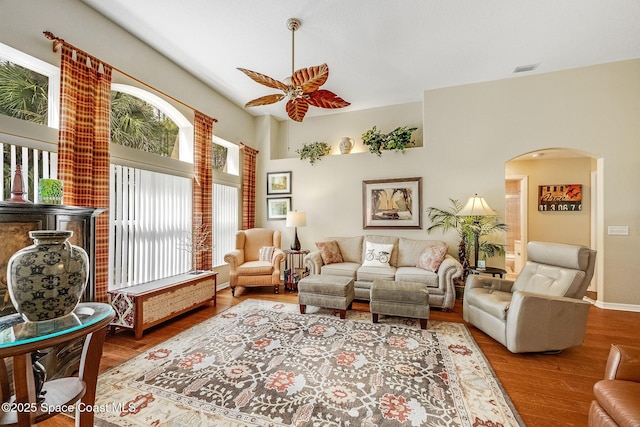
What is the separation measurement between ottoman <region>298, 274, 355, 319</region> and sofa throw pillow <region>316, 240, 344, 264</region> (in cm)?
94

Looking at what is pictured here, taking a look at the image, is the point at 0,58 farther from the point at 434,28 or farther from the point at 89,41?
the point at 434,28

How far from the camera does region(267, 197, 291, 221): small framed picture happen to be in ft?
17.9

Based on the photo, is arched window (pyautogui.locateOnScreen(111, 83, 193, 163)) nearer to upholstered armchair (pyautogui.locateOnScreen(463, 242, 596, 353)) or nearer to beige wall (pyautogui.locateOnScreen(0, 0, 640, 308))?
beige wall (pyautogui.locateOnScreen(0, 0, 640, 308))

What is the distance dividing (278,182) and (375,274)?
2.87 metres

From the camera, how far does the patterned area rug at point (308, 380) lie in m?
1.66

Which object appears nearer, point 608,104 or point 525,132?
point 608,104

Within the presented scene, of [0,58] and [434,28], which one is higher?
[434,28]

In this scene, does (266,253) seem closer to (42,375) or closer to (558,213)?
(42,375)

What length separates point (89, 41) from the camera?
266 cm

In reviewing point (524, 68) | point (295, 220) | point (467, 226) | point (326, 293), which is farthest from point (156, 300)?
point (524, 68)

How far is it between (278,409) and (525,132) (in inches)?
197

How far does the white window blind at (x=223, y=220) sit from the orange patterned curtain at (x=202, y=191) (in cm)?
34

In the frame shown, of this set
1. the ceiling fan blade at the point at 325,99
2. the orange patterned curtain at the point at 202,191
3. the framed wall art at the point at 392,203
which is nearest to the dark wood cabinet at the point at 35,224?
the orange patterned curtain at the point at 202,191

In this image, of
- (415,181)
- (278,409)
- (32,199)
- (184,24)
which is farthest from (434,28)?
(32,199)
